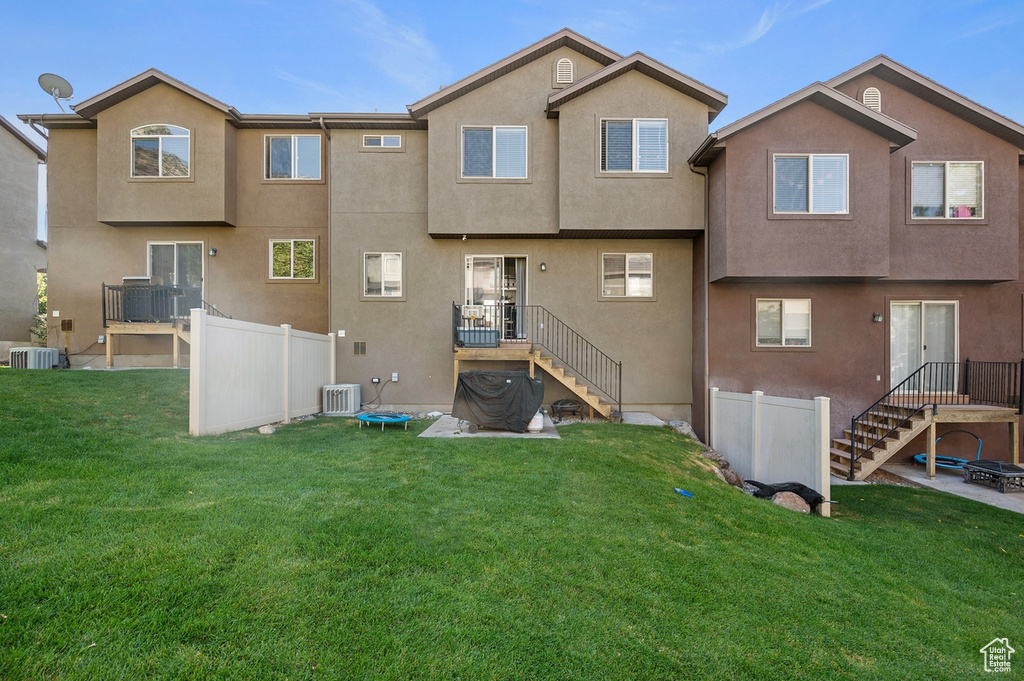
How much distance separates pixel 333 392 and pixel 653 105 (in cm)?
950

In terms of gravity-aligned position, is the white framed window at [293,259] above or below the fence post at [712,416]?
above

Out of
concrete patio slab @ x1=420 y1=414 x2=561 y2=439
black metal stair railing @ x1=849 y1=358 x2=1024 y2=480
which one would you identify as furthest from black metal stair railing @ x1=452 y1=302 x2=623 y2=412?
black metal stair railing @ x1=849 y1=358 x2=1024 y2=480

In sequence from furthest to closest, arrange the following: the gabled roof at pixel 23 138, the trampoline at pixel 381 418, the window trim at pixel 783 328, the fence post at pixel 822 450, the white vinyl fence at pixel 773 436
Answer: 1. the gabled roof at pixel 23 138
2. the window trim at pixel 783 328
3. the trampoline at pixel 381 418
4. the white vinyl fence at pixel 773 436
5. the fence post at pixel 822 450

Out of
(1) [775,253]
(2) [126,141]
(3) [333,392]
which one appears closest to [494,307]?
(3) [333,392]

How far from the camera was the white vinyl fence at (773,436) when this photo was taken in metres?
7.09

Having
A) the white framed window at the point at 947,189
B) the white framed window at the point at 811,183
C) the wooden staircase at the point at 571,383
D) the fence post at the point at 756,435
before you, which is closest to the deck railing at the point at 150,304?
the wooden staircase at the point at 571,383

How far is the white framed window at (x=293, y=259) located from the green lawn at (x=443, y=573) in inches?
250

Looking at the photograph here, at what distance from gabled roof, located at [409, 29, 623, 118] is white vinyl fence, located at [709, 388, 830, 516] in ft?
26.9

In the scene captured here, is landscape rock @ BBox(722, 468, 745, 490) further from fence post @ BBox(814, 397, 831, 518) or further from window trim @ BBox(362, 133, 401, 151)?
window trim @ BBox(362, 133, 401, 151)

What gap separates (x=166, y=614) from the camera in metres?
2.59

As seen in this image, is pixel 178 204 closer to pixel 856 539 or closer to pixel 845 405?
pixel 856 539

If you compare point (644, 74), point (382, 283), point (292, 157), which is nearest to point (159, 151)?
point (292, 157)

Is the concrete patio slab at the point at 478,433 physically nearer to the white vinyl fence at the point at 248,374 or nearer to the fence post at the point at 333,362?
the white vinyl fence at the point at 248,374

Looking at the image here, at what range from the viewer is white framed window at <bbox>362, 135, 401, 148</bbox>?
37.1ft
